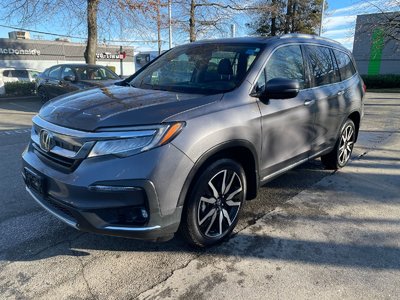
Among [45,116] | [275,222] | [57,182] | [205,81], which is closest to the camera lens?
[57,182]

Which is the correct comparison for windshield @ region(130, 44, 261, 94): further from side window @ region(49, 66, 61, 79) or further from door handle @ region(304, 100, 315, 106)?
side window @ region(49, 66, 61, 79)

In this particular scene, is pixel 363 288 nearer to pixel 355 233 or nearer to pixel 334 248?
pixel 334 248

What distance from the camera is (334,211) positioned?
3875 millimetres

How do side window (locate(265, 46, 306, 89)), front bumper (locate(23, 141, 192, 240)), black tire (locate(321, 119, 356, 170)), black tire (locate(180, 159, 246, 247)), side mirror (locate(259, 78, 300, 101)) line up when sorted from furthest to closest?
black tire (locate(321, 119, 356, 170)) → side window (locate(265, 46, 306, 89)) → side mirror (locate(259, 78, 300, 101)) → black tire (locate(180, 159, 246, 247)) → front bumper (locate(23, 141, 192, 240))

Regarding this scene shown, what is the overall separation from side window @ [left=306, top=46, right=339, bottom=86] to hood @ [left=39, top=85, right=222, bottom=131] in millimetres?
1723

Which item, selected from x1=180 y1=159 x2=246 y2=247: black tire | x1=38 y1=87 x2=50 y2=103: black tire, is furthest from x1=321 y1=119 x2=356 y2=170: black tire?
x1=38 y1=87 x2=50 y2=103: black tire

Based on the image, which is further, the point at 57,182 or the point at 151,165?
the point at 57,182

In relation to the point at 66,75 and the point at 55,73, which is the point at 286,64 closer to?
the point at 66,75

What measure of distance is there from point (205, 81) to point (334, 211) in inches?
81.6

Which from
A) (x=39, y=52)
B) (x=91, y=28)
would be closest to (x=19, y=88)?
(x=91, y=28)

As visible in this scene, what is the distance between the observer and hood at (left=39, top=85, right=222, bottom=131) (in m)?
2.50

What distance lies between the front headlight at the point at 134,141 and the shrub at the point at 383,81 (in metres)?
28.0

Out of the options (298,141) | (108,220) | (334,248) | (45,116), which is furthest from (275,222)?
(45,116)

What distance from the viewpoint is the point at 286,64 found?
3.70 meters
